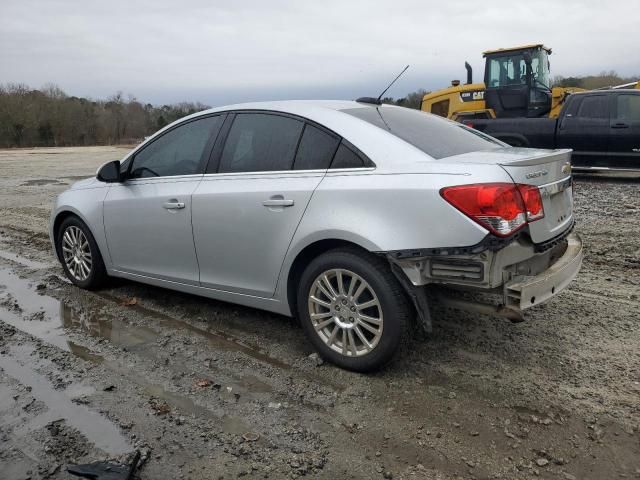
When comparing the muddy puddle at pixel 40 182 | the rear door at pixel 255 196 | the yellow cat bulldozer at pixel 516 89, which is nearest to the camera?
the rear door at pixel 255 196

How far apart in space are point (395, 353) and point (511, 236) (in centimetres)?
97

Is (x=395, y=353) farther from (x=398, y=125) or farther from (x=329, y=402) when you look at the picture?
(x=398, y=125)

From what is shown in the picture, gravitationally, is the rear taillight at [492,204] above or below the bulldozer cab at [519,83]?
below

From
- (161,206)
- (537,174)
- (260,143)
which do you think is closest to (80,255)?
(161,206)

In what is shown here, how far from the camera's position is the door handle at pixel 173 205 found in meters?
4.23

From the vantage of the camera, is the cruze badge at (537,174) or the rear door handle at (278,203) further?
the rear door handle at (278,203)

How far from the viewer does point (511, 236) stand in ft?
9.70

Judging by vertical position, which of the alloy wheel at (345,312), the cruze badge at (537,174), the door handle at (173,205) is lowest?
the alloy wheel at (345,312)

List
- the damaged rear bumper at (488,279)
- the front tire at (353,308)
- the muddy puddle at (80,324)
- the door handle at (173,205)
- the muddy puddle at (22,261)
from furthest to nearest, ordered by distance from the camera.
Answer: the muddy puddle at (22,261), the door handle at (173,205), the muddy puddle at (80,324), the front tire at (353,308), the damaged rear bumper at (488,279)

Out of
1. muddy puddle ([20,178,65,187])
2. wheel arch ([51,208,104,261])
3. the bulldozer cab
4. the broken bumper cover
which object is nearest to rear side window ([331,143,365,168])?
the broken bumper cover

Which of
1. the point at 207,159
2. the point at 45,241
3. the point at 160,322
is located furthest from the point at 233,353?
the point at 45,241

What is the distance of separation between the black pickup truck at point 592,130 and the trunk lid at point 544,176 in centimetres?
873

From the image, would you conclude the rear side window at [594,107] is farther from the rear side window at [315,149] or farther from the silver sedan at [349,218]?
the rear side window at [315,149]

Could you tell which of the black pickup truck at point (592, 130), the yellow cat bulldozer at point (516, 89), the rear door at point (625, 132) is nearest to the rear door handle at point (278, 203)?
the black pickup truck at point (592, 130)
